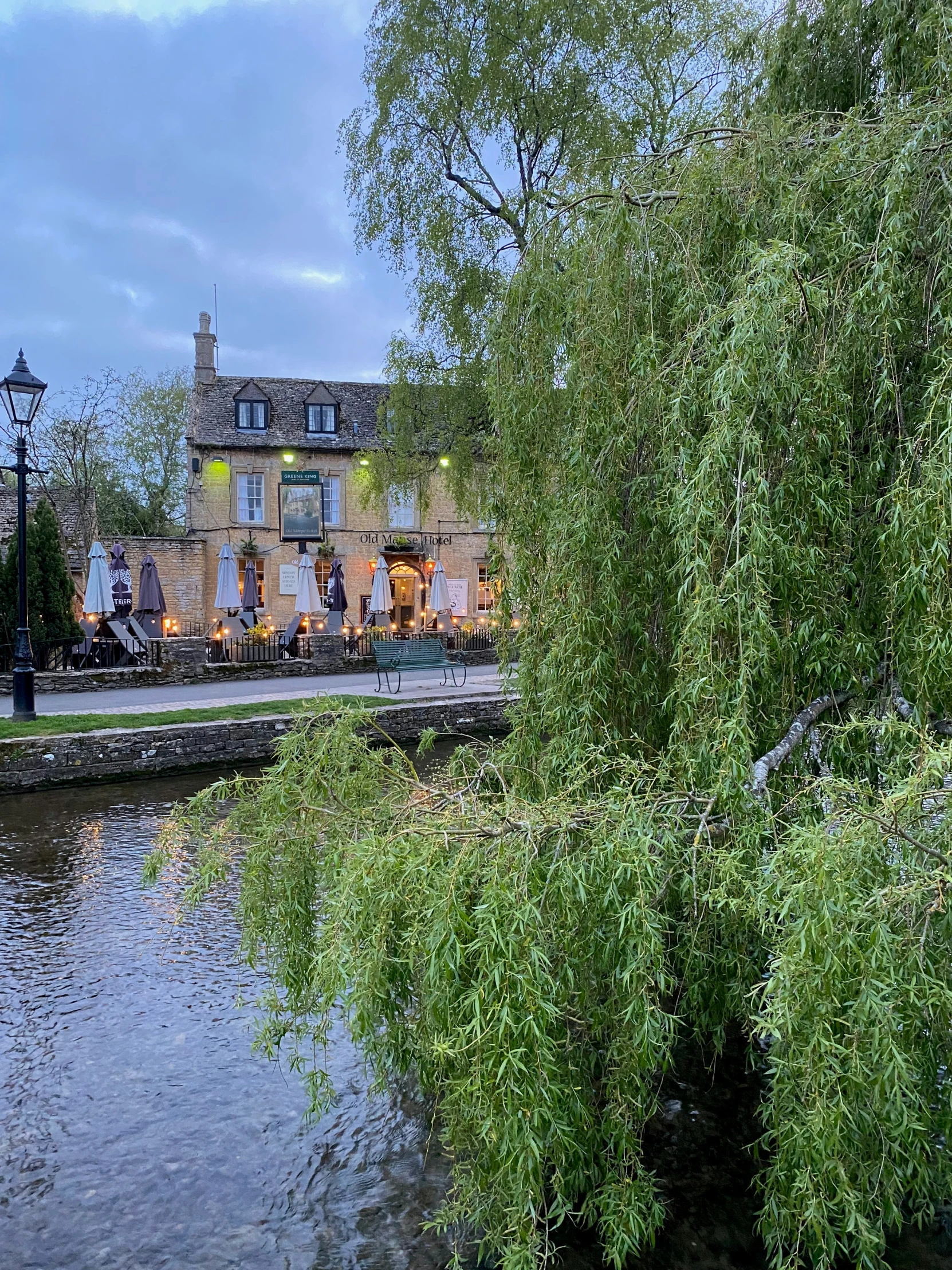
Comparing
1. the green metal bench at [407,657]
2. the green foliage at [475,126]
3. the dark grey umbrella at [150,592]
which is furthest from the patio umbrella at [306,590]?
the green foliage at [475,126]

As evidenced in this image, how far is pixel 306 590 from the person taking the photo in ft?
75.4

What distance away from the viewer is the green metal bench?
1827 cm

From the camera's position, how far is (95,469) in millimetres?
33469

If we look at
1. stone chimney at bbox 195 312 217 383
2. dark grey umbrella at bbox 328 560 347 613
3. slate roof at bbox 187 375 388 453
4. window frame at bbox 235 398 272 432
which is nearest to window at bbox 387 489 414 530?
slate roof at bbox 187 375 388 453

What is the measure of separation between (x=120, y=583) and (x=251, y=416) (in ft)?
38.4

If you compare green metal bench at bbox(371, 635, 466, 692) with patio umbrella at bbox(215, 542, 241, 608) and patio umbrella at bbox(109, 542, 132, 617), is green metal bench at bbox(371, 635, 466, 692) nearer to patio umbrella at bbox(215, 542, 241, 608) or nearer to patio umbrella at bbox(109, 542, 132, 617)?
patio umbrella at bbox(215, 542, 241, 608)

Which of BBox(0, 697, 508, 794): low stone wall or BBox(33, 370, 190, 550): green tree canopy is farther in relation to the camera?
BBox(33, 370, 190, 550): green tree canopy

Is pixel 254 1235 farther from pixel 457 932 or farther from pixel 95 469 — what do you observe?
pixel 95 469

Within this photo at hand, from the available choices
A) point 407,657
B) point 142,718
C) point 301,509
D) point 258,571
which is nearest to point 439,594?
point 407,657

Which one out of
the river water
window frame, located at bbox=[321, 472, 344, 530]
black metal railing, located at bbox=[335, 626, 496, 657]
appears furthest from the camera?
window frame, located at bbox=[321, 472, 344, 530]

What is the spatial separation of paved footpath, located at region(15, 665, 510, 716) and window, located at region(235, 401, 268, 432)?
1368 cm

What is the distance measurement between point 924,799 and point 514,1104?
1848 millimetres

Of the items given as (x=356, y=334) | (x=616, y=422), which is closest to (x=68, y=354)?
(x=356, y=334)

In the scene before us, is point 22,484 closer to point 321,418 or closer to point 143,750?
point 143,750
